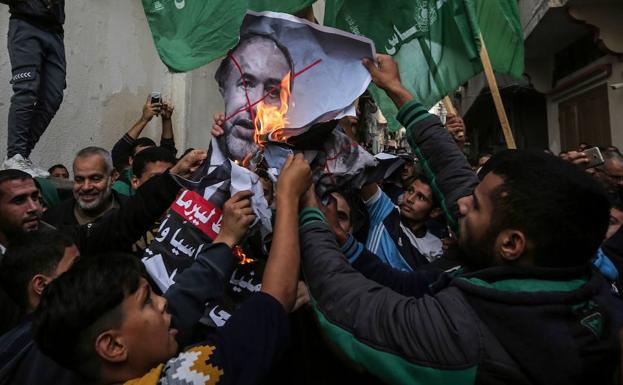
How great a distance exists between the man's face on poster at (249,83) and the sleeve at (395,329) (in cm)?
70

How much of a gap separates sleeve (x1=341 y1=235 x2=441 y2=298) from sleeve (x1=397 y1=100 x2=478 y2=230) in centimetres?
26

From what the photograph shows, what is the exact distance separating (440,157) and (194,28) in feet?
4.69

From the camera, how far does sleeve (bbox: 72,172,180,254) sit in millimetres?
2008

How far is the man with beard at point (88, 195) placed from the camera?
2994 millimetres

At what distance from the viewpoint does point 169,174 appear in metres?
2.01

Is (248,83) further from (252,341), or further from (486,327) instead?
(486,327)

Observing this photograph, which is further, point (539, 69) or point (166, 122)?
point (539, 69)

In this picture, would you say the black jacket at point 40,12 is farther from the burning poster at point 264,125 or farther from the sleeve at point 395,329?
the sleeve at point 395,329

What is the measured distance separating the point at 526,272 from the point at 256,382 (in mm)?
694

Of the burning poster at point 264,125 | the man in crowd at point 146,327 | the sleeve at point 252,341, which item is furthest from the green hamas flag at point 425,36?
the sleeve at point 252,341

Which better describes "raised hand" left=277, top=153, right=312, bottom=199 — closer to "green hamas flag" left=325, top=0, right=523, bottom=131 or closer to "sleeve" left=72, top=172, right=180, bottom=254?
"sleeve" left=72, top=172, right=180, bottom=254

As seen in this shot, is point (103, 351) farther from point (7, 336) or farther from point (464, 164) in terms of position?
point (464, 164)

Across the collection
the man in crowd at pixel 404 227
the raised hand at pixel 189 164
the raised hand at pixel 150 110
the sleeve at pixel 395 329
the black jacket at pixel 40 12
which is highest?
the black jacket at pixel 40 12

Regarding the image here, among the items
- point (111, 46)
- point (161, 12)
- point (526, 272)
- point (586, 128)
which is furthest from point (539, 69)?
point (526, 272)
